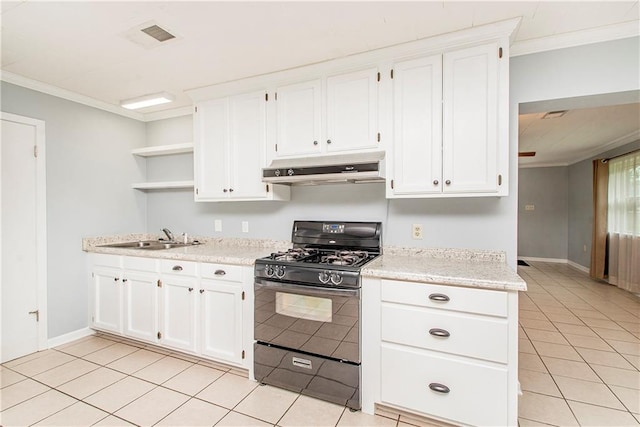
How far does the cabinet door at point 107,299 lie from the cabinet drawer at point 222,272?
107cm

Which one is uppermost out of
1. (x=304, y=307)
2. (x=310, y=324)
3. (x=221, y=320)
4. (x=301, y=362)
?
(x=304, y=307)

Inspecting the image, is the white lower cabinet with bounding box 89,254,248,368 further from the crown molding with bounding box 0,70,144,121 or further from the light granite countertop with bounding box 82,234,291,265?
the crown molding with bounding box 0,70,144,121

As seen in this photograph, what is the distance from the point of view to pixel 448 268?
1899 millimetres

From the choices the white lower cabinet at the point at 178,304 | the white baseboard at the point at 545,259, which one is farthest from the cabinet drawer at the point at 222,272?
the white baseboard at the point at 545,259

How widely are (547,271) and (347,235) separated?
612 cm

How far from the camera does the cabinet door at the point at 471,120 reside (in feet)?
6.36

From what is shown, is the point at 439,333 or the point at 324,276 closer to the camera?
the point at 439,333

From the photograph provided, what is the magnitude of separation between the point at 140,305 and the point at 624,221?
7.03 metres

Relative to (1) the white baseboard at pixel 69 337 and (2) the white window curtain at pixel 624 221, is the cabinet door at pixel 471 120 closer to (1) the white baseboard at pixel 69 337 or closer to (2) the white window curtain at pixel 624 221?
(1) the white baseboard at pixel 69 337

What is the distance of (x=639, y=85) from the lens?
194 cm

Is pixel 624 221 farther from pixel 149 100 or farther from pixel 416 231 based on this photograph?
pixel 149 100

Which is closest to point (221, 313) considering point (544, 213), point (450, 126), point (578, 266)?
point (450, 126)

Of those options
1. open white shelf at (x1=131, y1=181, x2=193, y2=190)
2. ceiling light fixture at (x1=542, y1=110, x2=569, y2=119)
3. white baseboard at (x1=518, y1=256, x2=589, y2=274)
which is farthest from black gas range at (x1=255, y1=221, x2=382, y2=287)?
white baseboard at (x1=518, y1=256, x2=589, y2=274)

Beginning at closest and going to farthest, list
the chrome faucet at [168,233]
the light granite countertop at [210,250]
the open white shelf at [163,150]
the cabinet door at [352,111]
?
1. the cabinet door at [352,111]
2. the light granite countertop at [210,250]
3. the open white shelf at [163,150]
4. the chrome faucet at [168,233]
